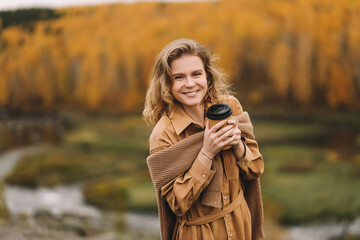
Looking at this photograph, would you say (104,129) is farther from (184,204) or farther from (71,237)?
(184,204)

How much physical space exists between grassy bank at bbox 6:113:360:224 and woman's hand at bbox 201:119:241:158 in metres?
3.10

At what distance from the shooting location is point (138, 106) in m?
4.63

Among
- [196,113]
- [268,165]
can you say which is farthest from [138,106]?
[196,113]

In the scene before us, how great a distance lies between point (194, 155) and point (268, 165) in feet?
10.4

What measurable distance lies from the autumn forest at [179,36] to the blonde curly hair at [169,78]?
9.41 ft

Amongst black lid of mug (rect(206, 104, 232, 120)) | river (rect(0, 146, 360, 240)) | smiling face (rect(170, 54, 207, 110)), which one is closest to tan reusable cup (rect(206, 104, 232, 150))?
black lid of mug (rect(206, 104, 232, 120))

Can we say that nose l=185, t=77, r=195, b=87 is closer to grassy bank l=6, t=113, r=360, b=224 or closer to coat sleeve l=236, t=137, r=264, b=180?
coat sleeve l=236, t=137, r=264, b=180

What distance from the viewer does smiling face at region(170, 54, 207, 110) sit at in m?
1.46

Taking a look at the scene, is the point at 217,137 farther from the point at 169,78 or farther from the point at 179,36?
the point at 179,36

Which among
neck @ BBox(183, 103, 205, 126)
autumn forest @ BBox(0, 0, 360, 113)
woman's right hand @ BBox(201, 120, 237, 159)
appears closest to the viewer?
woman's right hand @ BBox(201, 120, 237, 159)

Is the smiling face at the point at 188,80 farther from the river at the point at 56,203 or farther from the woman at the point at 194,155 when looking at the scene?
the river at the point at 56,203

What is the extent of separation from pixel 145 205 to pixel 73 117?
1.49 m

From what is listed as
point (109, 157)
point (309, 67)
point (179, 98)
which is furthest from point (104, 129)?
point (179, 98)

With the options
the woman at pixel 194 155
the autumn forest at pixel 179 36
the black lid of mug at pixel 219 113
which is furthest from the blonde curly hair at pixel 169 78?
the autumn forest at pixel 179 36
